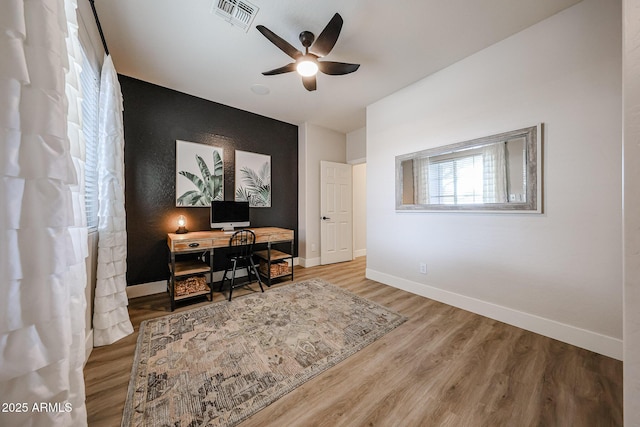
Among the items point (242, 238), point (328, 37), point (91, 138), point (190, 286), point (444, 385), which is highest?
point (328, 37)

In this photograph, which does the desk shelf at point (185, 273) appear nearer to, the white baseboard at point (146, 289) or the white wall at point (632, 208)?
the white baseboard at point (146, 289)

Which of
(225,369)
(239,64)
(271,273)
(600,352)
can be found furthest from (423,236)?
(239,64)

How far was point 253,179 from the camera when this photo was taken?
12.2 feet

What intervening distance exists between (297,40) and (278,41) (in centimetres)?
34

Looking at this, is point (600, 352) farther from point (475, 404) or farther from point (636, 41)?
point (636, 41)

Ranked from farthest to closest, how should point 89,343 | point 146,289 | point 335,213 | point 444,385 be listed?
point 335,213 → point 146,289 → point 89,343 → point 444,385

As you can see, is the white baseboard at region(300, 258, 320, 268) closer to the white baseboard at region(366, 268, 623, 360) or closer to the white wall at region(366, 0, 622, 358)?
the white baseboard at region(366, 268, 623, 360)

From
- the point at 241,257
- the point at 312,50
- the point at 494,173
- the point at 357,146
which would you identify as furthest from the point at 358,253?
the point at 312,50

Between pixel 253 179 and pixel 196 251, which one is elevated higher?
pixel 253 179

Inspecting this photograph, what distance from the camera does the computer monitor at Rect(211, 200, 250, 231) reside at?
306 cm

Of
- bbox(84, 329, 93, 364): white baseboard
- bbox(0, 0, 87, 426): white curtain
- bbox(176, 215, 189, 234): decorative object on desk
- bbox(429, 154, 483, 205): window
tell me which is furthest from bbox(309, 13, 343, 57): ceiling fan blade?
bbox(84, 329, 93, 364): white baseboard

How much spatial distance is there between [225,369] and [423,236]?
248 centimetres

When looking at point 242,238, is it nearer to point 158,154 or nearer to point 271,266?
point 271,266

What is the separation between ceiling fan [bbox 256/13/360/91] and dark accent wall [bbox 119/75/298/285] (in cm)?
167
